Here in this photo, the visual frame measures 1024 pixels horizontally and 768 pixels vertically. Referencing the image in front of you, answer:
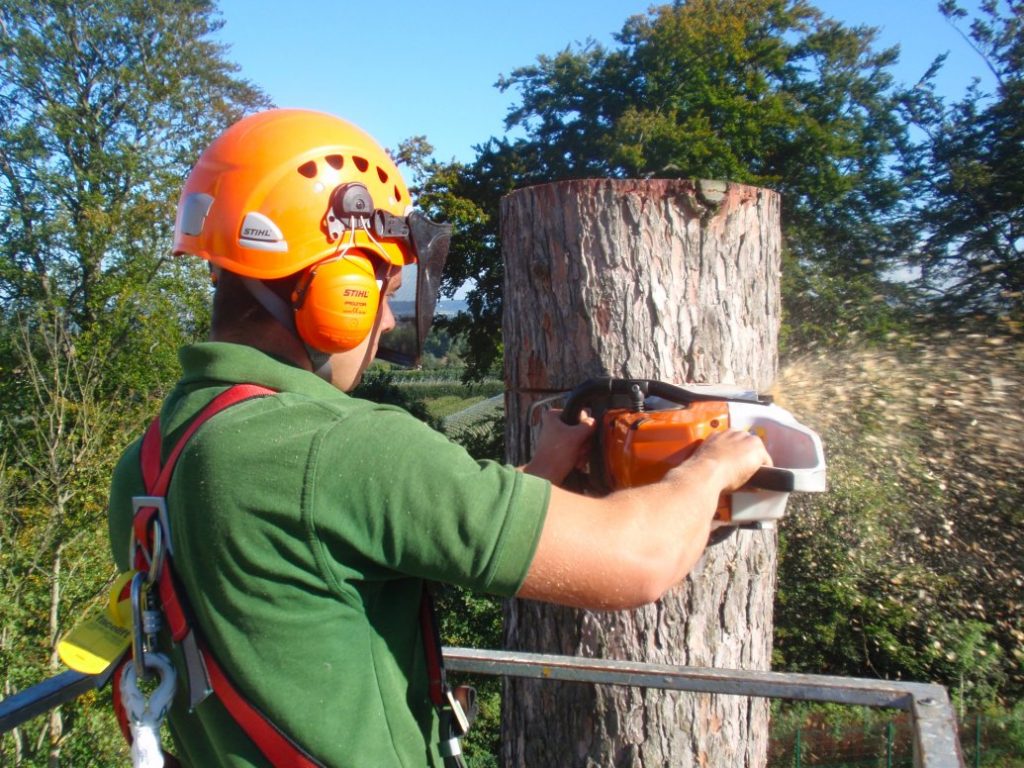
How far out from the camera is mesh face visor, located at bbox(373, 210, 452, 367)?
1816 millimetres

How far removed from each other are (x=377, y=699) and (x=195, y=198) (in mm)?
989

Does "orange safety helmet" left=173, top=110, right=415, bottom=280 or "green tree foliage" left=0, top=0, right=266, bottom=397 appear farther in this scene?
"green tree foliage" left=0, top=0, right=266, bottom=397

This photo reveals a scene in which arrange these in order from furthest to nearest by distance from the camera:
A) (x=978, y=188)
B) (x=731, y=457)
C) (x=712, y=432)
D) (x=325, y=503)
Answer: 1. (x=978, y=188)
2. (x=712, y=432)
3. (x=731, y=457)
4. (x=325, y=503)

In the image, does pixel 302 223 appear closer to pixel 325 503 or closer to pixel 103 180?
pixel 325 503

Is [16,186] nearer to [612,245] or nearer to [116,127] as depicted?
[116,127]

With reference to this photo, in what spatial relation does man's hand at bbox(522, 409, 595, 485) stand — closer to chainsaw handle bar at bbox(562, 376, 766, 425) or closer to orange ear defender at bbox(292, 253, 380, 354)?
chainsaw handle bar at bbox(562, 376, 766, 425)

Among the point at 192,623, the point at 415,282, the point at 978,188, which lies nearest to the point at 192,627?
the point at 192,623

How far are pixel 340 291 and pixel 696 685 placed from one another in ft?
3.86

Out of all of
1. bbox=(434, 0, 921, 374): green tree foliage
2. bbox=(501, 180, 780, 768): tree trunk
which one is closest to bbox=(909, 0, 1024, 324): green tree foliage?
bbox=(434, 0, 921, 374): green tree foliage

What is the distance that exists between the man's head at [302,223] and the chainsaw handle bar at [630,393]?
0.63 metres

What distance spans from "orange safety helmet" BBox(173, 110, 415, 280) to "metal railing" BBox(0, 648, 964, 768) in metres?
0.86

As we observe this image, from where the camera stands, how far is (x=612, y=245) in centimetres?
247

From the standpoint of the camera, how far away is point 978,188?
12922 mm

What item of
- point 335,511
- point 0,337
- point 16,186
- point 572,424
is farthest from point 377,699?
point 16,186
